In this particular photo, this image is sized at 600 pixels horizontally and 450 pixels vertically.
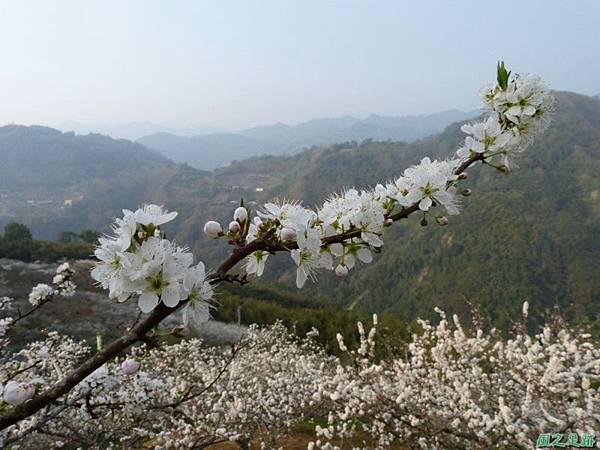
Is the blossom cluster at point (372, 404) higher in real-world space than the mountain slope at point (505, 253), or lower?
higher

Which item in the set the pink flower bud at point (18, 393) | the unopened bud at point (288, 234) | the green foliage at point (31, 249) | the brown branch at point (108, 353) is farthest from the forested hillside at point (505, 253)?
the pink flower bud at point (18, 393)

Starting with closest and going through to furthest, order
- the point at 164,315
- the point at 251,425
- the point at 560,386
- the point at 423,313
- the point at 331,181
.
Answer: the point at 164,315 → the point at 560,386 → the point at 251,425 → the point at 423,313 → the point at 331,181

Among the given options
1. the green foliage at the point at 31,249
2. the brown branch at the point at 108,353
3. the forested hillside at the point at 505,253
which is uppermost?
the brown branch at the point at 108,353

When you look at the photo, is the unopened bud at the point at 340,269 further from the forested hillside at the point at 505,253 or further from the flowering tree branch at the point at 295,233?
the forested hillside at the point at 505,253

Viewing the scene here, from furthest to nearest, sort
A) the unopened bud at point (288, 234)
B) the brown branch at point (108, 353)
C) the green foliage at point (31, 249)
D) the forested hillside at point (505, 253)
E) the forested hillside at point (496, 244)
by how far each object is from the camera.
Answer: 1. the forested hillside at point (496, 244)
2. the forested hillside at point (505, 253)
3. the green foliage at point (31, 249)
4. the unopened bud at point (288, 234)
5. the brown branch at point (108, 353)

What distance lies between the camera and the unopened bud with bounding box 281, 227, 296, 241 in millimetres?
1305

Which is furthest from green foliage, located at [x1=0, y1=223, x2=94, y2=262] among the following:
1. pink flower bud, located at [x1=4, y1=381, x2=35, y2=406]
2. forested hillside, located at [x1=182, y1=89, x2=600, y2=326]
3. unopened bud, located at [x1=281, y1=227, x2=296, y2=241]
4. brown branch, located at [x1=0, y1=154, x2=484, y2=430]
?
forested hillside, located at [x1=182, y1=89, x2=600, y2=326]

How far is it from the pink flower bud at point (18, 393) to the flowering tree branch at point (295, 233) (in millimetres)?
87

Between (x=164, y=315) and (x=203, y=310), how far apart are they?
141 millimetres

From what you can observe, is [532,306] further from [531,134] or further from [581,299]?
[531,134]

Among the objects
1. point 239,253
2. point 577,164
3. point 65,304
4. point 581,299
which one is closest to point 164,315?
point 239,253

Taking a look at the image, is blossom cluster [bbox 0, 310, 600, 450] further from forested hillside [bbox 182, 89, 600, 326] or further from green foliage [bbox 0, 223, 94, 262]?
forested hillside [bbox 182, 89, 600, 326]

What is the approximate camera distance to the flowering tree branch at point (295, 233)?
116 cm

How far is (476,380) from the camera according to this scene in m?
5.80
